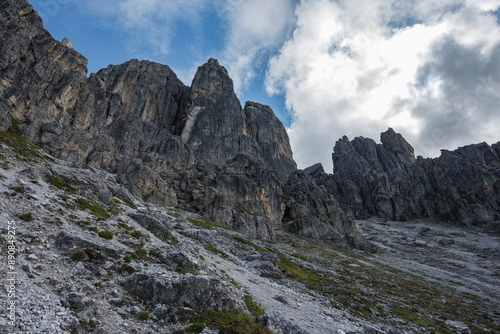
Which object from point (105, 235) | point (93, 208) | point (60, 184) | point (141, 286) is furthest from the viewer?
point (60, 184)

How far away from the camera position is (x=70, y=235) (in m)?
20.9

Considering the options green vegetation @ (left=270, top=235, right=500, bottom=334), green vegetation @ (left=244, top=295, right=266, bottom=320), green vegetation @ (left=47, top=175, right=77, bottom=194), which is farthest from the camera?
green vegetation @ (left=47, top=175, right=77, bottom=194)

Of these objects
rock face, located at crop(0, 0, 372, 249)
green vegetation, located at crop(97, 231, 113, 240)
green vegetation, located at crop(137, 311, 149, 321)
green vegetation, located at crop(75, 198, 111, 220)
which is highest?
rock face, located at crop(0, 0, 372, 249)

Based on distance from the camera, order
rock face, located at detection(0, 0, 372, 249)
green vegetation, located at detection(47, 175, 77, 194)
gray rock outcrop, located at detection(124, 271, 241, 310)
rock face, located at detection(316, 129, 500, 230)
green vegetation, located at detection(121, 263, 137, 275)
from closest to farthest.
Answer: gray rock outcrop, located at detection(124, 271, 241, 310) → green vegetation, located at detection(121, 263, 137, 275) → green vegetation, located at detection(47, 175, 77, 194) → rock face, located at detection(0, 0, 372, 249) → rock face, located at detection(316, 129, 500, 230)

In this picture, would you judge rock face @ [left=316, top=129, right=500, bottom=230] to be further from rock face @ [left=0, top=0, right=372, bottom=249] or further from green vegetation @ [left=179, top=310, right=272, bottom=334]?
green vegetation @ [left=179, top=310, right=272, bottom=334]

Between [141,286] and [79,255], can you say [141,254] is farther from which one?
[141,286]

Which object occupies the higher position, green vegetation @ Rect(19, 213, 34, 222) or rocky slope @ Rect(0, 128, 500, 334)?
green vegetation @ Rect(19, 213, 34, 222)

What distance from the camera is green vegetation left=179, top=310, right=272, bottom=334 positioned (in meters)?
16.1

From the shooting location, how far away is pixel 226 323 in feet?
57.1

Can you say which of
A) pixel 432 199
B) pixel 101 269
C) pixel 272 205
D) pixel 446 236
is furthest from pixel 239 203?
pixel 432 199

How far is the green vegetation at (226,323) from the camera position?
53.0 feet

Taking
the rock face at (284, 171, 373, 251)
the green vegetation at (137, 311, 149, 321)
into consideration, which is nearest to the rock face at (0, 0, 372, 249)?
the rock face at (284, 171, 373, 251)

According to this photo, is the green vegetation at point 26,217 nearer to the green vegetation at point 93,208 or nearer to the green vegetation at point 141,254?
the green vegetation at point 93,208

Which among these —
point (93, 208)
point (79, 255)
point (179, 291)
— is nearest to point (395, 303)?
point (179, 291)
